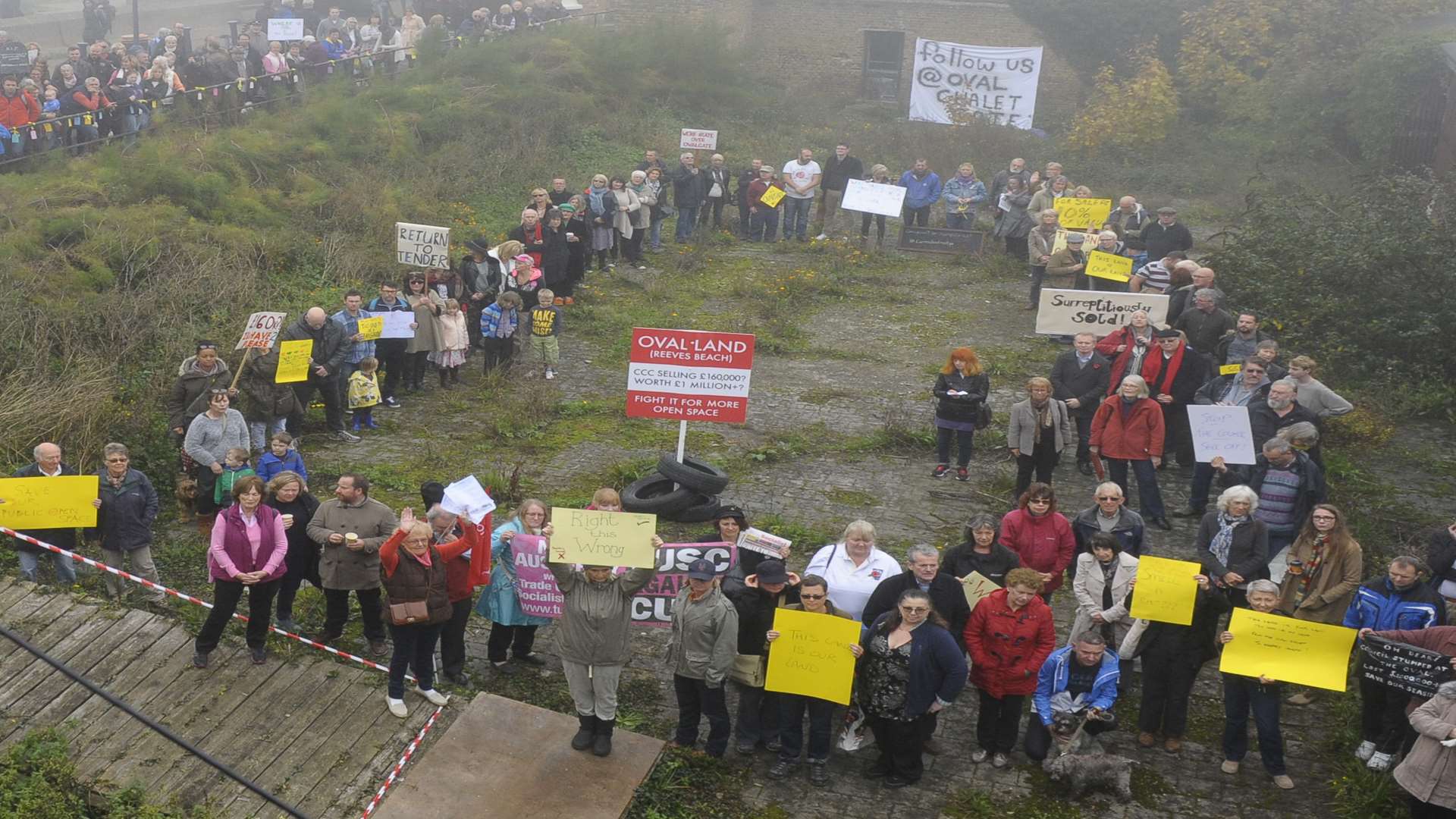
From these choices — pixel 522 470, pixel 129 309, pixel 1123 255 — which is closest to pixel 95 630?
pixel 522 470

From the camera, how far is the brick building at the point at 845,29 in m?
35.2

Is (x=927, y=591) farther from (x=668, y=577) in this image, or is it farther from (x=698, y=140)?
(x=698, y=140)

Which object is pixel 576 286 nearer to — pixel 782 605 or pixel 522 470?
pixel 522 470

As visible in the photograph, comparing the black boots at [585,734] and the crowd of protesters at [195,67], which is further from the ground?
the crowd of protesters at [195,67]

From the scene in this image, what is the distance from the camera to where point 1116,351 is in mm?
13359

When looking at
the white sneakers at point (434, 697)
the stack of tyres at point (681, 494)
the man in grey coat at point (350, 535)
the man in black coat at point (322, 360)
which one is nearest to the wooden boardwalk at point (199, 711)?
the white sneakers at point (434, 697)

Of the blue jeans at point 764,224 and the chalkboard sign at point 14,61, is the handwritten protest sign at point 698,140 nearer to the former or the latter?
the blue jeans at point 764,224

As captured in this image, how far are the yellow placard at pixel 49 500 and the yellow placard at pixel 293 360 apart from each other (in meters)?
3.64

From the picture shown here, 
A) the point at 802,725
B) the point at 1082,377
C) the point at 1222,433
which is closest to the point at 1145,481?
the point at 1222,433

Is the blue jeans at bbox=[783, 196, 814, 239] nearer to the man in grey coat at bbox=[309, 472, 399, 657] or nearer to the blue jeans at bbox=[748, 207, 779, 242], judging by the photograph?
the blue jeans at bbox=[748, 207, 779, 242]

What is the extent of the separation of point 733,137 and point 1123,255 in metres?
14.0

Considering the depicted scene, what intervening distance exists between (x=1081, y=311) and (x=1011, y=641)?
26.0ft

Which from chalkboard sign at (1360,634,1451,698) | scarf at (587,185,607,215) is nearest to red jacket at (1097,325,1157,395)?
chalkboard sign at (1360,634,1451,698)

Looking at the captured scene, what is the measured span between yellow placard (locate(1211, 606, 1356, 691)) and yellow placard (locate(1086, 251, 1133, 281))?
32.2 ft
